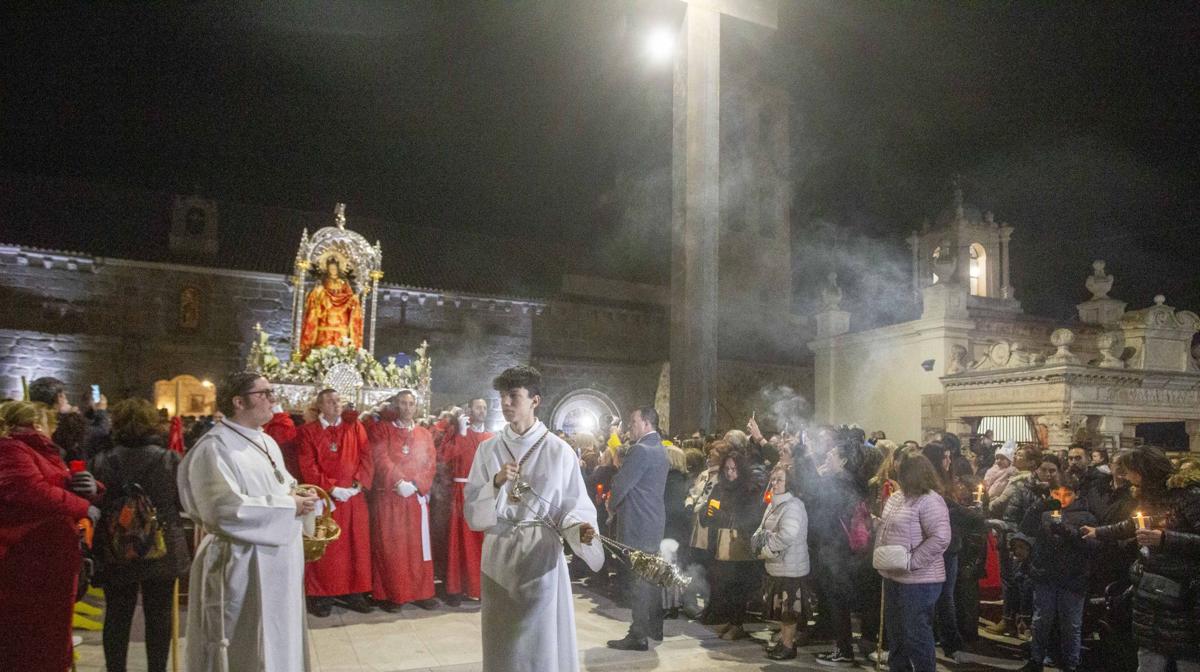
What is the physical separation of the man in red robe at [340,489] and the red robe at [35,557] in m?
2.80

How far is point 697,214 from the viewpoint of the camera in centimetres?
781

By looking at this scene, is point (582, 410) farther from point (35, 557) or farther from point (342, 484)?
point (35, 557)

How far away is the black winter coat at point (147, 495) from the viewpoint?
4387 mm

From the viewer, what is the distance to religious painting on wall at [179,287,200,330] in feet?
67.5

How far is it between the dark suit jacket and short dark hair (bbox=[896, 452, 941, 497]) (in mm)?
1866

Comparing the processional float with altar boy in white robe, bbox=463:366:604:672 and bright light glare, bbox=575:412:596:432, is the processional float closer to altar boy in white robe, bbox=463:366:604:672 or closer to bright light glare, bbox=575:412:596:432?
altar boy in white robe, bbox=463:366:604:672

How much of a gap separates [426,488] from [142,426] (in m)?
3.34

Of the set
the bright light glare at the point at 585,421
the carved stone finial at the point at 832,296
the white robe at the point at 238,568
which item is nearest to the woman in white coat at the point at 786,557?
the white robe at the point at 238,568

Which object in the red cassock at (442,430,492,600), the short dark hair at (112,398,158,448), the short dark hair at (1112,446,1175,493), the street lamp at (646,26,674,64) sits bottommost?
the red cassock at (442,430,492,600)

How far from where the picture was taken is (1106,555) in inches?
219

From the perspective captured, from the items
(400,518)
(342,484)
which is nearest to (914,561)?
(400,518)

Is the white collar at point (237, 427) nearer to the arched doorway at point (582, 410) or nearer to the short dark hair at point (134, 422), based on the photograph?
the short dark hair at point (134, 422)

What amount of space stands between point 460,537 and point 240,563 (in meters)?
4.39

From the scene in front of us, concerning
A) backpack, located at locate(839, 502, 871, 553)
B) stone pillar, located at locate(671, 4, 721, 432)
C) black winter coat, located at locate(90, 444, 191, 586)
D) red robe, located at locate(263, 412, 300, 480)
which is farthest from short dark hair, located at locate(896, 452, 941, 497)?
red robe, located at locate(263, 412, 300, 480)
